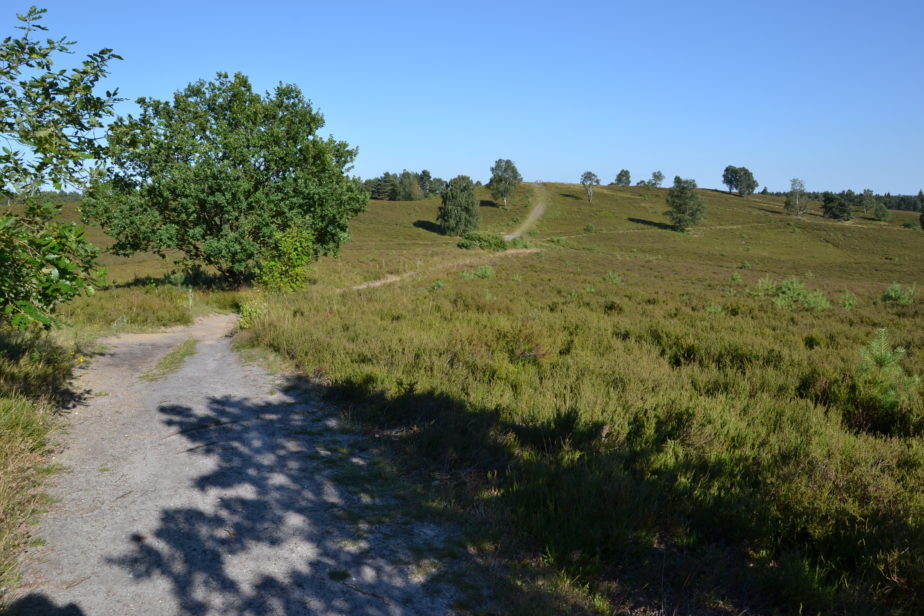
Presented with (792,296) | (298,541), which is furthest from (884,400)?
(792,296)

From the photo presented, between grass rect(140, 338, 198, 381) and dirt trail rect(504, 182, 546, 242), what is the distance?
52.5m

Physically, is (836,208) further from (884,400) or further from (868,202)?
(884,400)

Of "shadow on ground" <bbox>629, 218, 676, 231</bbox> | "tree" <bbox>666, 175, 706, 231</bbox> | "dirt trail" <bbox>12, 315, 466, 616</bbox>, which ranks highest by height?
"tree" <bbox>666, 175, 706, 231</bbox>

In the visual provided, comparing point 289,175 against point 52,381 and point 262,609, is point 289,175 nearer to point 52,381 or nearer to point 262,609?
point 52,381

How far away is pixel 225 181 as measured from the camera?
55.2ft

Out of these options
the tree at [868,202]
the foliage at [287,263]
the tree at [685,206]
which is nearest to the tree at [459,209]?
the tree at [685,206]

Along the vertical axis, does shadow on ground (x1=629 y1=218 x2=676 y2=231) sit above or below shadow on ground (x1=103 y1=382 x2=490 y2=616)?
above

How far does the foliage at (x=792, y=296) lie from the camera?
16.9 metres

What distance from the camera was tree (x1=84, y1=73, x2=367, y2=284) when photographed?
16.7 metres

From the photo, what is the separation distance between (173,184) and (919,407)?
19.4 m

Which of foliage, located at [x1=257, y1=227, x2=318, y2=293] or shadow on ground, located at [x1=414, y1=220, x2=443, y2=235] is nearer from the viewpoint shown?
foliage, located at [x1=257, y1=227, x2=318, y2=293]

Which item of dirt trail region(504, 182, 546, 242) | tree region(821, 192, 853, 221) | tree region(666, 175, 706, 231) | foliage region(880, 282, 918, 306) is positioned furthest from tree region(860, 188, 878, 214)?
foliage region(880, 282, 918, 306)

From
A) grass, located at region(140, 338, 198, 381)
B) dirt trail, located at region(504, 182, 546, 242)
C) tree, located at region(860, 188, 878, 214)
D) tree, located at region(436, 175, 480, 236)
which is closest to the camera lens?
grass, located at region(140, 338, 198, 381)

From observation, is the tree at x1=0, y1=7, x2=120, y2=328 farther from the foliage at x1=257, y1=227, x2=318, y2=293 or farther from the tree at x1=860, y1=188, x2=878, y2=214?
the tree at x1=860, y1=188, x2=878, y2=214
